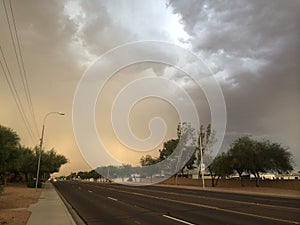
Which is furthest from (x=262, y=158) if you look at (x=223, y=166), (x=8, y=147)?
(x=8, y=147)

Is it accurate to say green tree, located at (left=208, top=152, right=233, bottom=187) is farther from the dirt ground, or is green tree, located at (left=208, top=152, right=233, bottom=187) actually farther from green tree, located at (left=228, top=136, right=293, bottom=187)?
the dirt ground

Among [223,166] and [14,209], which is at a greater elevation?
[223,166]

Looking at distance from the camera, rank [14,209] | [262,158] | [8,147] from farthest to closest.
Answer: [262,158]
[8,147]
[14,209]

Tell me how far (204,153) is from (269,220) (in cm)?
5885

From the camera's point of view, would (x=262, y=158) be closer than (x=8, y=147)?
No

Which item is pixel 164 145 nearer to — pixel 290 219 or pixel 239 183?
pixel 239 183

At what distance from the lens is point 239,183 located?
170 ft

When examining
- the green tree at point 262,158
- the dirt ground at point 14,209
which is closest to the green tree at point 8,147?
the dirt ground at point 14,209

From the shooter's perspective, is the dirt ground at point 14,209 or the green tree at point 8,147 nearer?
the dirt ground at point 14,209

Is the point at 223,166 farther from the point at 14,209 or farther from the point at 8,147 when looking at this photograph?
the point at 14,209

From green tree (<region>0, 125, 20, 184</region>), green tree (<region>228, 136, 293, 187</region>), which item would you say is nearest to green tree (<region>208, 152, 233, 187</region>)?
green tree (<region>228, 136, 293, 187</region>)

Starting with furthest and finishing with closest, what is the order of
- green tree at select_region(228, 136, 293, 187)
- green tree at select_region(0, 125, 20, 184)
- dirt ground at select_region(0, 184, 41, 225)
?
green tree at select_region(228, 136, 293, 187) < green tree at select_region(0, 125, 20, 184) < dirt ground at select_region(0, 184, 41, 225)

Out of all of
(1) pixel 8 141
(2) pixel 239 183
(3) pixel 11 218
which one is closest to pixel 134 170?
(2) pixel 239 183

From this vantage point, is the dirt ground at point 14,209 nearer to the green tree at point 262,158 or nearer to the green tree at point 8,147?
the green tree at point 8,147
